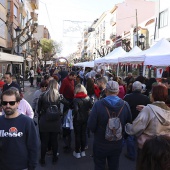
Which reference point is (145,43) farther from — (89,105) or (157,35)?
(89,105)

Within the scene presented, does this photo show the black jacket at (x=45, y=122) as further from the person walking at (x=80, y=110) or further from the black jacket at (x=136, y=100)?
the black jacket at (x=136, y=100)

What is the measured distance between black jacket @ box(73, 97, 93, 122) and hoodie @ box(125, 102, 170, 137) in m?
2.05

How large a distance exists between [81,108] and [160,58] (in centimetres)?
431

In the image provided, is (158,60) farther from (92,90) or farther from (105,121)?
(105,121)

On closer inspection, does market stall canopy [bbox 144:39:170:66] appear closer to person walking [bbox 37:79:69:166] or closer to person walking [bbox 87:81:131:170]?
person walking [bbox 37:79:69:166]

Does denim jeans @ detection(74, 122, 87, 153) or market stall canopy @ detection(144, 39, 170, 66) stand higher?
market stall canopy @ detection(144, 39, 170, 66)

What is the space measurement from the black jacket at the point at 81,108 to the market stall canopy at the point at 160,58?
3.87 metres

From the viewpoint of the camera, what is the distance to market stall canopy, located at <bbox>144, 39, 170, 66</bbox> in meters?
8.38

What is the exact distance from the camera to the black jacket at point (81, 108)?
545cm

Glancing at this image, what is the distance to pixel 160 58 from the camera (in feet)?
28.4

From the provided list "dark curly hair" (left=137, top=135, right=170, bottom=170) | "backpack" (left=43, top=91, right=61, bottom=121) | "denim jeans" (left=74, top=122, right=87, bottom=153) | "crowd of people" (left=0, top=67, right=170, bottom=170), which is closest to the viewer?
"dark curly hair" (left=137, top=135, right=170, bottom=170)

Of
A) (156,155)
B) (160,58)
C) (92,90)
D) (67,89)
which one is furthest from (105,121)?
(160,58)

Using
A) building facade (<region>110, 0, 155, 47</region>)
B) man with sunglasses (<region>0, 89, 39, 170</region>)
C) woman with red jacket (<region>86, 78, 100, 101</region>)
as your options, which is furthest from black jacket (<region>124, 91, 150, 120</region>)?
building facade (<region>110, 0, 155, 47</region>)

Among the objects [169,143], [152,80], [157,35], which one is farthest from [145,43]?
[169,143]
